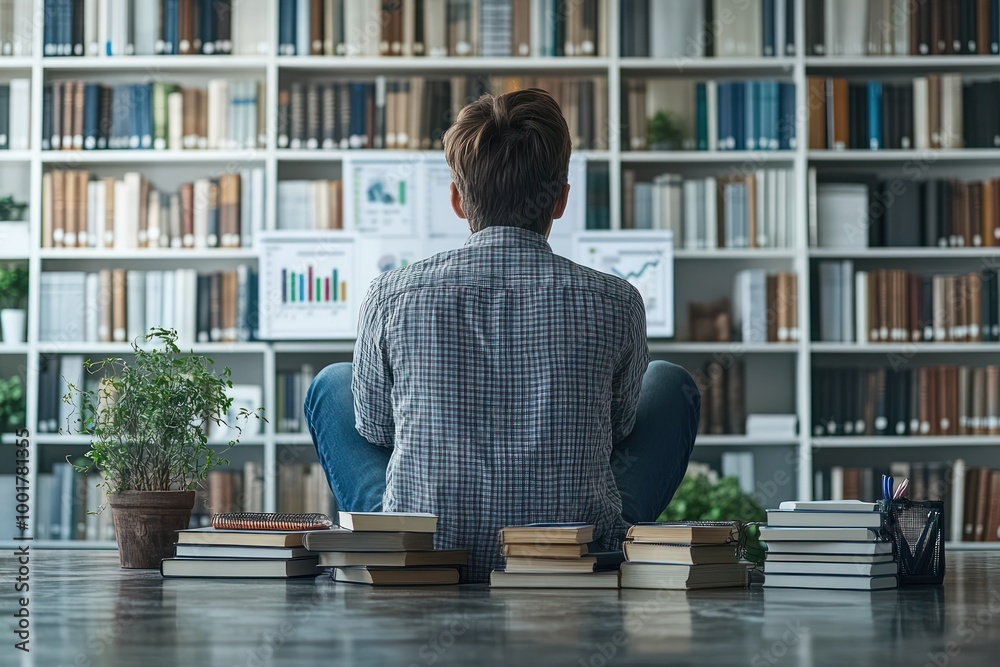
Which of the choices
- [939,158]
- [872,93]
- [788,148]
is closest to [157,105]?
[788,148]

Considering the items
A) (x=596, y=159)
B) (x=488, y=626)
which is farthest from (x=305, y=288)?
(x=488, y=626)

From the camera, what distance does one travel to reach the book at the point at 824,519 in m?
1.64

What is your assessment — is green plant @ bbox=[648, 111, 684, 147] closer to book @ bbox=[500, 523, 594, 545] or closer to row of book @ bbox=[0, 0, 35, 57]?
row of book @ bbox=[0, 0, 35, 57]

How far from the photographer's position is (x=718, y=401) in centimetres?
443

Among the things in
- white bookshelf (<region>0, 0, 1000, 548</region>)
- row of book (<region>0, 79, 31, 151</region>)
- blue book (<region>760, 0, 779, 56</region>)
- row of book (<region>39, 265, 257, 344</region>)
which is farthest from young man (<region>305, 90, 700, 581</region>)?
row of book (<region>0, 79, 31, 151</region>)

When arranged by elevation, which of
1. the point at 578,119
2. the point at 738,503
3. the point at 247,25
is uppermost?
the point at 247,25

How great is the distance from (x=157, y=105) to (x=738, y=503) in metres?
2.60

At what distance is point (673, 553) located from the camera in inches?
65.4

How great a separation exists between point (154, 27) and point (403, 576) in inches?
132

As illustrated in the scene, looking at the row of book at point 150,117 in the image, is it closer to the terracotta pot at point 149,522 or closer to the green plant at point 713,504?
the green plant at point 713,504

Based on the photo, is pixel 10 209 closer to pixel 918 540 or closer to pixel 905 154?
pixel 905 154

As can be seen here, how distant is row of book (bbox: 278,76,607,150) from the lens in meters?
4.42

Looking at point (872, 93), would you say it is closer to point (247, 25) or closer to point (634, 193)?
point (634, 193)

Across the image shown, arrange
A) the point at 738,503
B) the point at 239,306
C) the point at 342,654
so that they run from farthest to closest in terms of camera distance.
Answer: the point at 239,306, the point at 738,503, the point at 342,654
